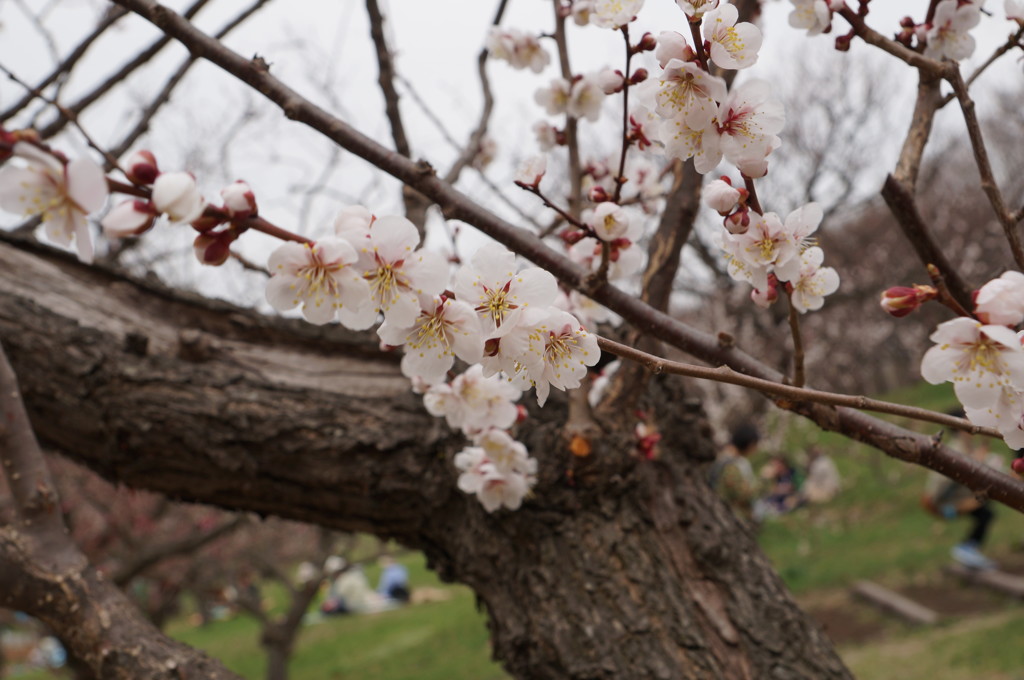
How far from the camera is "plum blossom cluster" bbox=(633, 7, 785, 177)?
935 mm

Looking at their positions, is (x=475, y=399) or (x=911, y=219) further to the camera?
(x=475, y=399)

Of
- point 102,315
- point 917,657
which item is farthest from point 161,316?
point 917,657

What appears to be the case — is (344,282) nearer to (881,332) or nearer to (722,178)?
(722,178)

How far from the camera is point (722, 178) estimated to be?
1.02m

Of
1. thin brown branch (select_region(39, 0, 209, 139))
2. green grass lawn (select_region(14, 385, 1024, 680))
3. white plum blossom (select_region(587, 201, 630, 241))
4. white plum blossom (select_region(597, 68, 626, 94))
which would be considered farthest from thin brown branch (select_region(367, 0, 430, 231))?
green grass lawn (select_region(14, 385, 1024, 680))

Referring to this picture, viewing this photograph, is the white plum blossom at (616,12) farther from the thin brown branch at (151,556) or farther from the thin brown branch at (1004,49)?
the thin brown branch at (151,556)

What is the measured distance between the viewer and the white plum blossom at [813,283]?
1.18 meters

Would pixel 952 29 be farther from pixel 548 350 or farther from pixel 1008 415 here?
pixel 548 350

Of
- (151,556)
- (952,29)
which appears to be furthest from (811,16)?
(151,556)

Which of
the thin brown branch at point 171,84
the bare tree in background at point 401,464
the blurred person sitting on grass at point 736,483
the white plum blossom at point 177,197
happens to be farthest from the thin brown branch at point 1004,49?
the blurred person sitting on grass at point 736,483

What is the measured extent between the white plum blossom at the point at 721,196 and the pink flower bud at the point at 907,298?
220 mm

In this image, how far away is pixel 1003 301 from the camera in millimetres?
775

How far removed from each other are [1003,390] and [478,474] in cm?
104

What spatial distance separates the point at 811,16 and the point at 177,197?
1259mm
